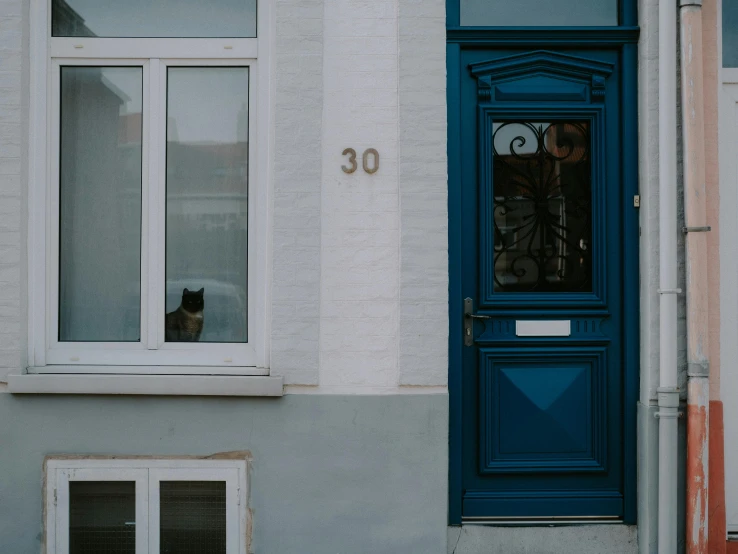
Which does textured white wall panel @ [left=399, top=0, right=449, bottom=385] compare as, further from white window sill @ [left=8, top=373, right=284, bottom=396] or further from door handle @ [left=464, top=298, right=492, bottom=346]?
white window sill @ [left=8, top=373, right=284, bottom=396]

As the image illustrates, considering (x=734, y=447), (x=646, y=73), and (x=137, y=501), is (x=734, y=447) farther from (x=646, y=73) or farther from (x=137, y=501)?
(x=137, y=501)

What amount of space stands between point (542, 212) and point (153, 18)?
254 cm

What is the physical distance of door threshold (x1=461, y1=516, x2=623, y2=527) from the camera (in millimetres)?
4543

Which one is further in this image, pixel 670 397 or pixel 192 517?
pixel 192 517

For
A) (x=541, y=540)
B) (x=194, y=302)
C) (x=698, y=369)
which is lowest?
(x=541, y=540)

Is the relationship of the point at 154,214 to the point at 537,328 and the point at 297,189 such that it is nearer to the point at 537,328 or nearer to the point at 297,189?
the point at 297,189

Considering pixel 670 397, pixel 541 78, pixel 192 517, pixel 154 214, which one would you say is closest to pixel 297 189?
pixel 154 214

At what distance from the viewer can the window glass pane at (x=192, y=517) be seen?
14.5 ft

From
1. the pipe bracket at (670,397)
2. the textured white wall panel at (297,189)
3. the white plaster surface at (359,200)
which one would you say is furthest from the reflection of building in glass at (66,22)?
the pipe bracket at (670,397)

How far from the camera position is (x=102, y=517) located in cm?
446

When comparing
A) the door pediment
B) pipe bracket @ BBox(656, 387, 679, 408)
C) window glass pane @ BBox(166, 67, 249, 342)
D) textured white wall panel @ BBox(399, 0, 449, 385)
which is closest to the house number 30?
textured white wall panel @ BBox(399, 0, 449, 385)

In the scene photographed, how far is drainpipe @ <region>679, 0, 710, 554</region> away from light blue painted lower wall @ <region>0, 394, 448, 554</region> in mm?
1330

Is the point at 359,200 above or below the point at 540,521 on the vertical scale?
above

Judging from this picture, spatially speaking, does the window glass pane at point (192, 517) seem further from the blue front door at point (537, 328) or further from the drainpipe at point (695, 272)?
the drainpipe at point (695, 272)
